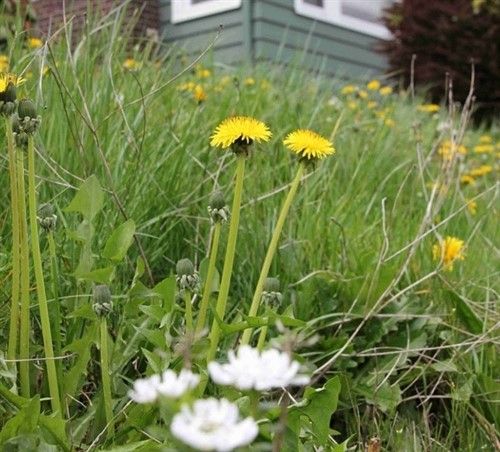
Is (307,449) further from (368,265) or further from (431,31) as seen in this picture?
(431,31)

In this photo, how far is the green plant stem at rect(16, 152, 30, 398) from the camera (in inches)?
40.7

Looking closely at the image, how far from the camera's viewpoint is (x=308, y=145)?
1.01 m

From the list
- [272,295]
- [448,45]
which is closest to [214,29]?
[448,45]

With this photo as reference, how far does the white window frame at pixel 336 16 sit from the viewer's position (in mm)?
7563

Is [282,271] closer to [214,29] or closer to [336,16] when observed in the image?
[214,29]

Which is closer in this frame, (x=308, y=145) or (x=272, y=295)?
(x=308, y=145)

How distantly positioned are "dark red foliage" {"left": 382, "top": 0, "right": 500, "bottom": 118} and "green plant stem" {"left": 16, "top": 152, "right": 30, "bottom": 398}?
249 inches

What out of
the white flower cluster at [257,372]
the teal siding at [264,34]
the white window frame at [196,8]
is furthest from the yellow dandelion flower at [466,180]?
the white window frame at [196,8]

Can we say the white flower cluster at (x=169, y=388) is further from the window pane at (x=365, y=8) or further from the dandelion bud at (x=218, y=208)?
the window pane at (x=365, y=8)

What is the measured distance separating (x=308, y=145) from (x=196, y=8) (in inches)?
260

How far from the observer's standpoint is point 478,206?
9.52 feet

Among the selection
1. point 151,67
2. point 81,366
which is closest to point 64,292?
point 81,366

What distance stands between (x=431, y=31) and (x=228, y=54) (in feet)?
6.06

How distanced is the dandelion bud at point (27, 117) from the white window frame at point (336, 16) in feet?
22.0
